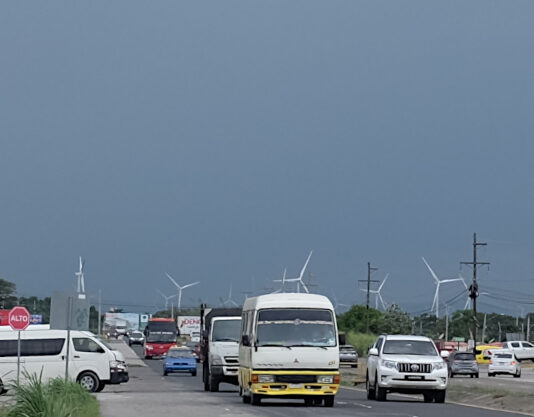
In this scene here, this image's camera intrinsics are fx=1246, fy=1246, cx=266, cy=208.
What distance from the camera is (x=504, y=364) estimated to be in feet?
234

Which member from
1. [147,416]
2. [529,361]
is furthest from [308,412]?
[529,361]

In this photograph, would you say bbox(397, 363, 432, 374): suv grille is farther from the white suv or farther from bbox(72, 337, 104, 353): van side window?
bbox(72, 337, 104, 353): van side window

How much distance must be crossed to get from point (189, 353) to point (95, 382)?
27.2 metres

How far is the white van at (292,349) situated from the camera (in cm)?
3134

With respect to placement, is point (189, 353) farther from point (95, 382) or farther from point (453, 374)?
point (95, 382)

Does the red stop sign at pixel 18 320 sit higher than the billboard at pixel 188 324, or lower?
lower

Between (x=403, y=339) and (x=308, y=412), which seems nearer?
(x=308, y=412)

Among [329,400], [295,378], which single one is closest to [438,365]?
[329,400]

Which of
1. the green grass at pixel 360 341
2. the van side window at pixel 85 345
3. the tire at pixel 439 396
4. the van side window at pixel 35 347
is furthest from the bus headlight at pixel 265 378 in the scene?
the green grass at pixel 360 341

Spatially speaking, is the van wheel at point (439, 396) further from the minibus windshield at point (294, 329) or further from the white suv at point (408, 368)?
the minibus windshield at point (294, 329)

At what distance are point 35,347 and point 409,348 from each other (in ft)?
44.5

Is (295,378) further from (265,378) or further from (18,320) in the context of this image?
(18,320)

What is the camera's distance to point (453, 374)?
225 feet

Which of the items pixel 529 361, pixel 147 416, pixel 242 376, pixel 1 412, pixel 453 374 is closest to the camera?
pixel 1 412
